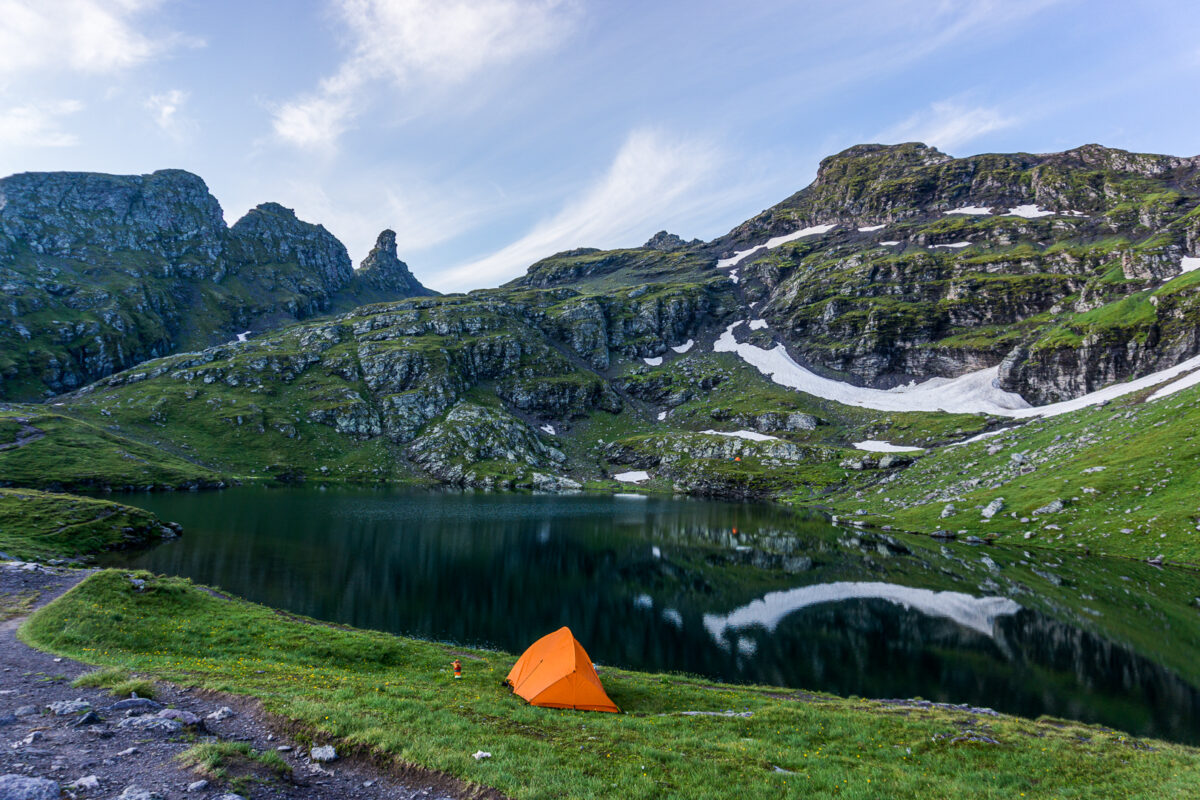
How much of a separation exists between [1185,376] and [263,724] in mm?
154224

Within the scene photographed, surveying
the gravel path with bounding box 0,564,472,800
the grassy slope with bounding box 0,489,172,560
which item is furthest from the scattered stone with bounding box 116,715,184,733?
the grassy slope with bounding box 0,489,172,560

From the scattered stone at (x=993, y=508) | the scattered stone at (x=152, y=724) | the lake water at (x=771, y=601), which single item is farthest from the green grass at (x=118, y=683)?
the scattered stone at (x=993, y=508)

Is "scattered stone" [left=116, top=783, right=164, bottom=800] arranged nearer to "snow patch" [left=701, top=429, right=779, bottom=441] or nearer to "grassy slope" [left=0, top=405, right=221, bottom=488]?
"grassy slope" [left=0, top=405, right=221, bottom=488]

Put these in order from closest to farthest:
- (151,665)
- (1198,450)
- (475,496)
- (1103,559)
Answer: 1. (151,665)
2. (1103,559)
3. (1198,450)
4. (475,496)

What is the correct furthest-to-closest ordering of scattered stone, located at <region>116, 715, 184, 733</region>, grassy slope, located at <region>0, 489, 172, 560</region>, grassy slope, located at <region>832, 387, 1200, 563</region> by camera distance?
grassy slope, located at <region>832, 387, 1200, 563</region>, grassy slope, located at <region>0, 489, 172, 560</region>, scattered stone, located at <region>116, 715, 184, 733</region>

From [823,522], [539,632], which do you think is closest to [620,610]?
[539,632]

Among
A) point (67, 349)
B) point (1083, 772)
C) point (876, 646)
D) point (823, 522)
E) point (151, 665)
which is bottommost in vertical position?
point (823, 522)

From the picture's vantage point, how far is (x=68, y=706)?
41.9 feet

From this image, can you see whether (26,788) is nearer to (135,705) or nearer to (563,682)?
(135,705)

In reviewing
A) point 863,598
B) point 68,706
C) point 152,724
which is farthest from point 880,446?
point 68,706

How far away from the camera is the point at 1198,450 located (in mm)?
68500

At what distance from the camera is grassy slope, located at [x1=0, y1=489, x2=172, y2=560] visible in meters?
45.0

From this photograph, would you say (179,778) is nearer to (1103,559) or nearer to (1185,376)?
(1103,559)

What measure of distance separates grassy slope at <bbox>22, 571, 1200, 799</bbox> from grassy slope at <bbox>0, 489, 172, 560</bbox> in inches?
1154
